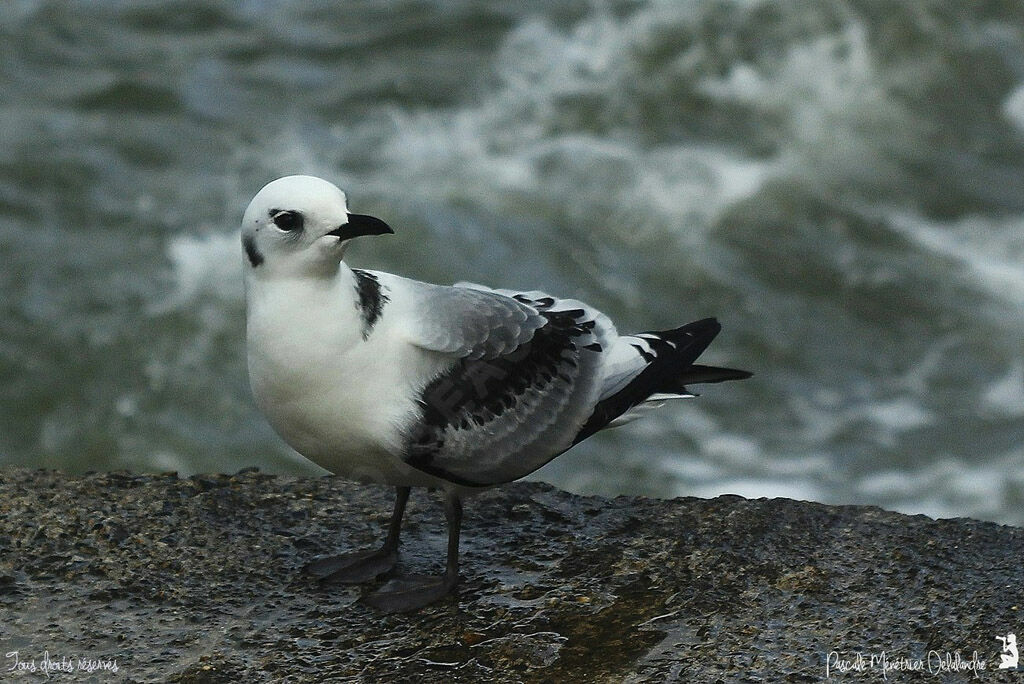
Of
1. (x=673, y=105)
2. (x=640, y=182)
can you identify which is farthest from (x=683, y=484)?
(x=673, y=105)

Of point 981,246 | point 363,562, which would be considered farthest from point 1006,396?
point 363,562

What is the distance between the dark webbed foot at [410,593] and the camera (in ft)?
14.5

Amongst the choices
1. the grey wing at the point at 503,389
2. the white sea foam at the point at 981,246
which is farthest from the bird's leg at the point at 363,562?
the white sea foam at the point at 981,246

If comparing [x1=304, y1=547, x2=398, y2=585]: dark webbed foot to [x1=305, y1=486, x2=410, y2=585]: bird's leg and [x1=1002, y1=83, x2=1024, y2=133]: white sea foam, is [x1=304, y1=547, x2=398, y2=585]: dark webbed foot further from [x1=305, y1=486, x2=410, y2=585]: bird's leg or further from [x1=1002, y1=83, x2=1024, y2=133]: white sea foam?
[x1=1002, y1=83, x2=1024, y2=133]: white sea foam

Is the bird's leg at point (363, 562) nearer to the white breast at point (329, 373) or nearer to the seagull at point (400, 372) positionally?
the seagull at point (400, 372)

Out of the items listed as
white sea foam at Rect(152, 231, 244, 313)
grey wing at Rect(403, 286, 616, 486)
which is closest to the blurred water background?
white sea foam at Rect(152, 231, 244, 313)

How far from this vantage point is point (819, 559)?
4609 mm

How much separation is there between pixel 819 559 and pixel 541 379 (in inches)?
42.3

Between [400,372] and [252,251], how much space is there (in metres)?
0.58

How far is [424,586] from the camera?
4.53 meters

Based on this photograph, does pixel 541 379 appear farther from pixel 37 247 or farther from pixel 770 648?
pixel 37 247

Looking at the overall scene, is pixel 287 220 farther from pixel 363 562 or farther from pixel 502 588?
pixel 502 588

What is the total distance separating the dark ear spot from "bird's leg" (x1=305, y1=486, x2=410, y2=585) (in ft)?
3.06

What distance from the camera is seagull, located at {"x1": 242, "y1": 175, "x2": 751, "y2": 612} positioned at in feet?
13.9
